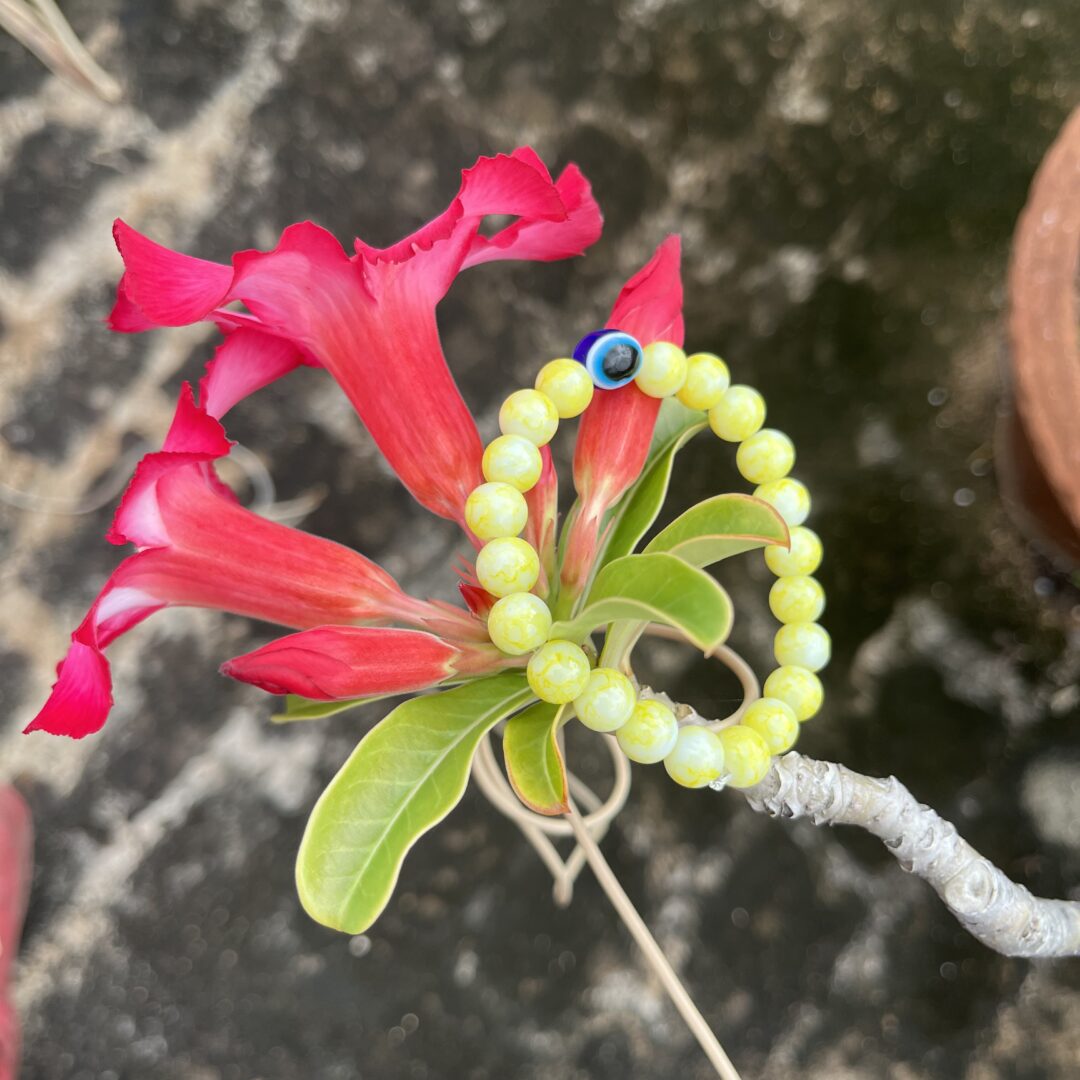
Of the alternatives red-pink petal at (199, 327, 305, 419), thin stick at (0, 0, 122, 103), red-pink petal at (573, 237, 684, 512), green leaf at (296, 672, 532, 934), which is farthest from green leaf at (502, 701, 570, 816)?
thin stick at (0, 0, 122, 103)

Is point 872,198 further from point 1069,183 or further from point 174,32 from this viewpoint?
point 174,32

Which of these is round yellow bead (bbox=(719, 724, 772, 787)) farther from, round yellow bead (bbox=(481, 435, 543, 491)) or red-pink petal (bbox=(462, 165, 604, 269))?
red-pink petal (bbox=(462, 165, 604, 269))

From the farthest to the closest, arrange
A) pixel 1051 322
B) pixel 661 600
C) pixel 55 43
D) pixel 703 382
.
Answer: pixel 55 43
pixel 1051 322
pixel 703 382
pixel 661 600

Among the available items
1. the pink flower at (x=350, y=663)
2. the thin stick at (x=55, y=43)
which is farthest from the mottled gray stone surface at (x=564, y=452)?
the pink flower at (x=350, y=663)

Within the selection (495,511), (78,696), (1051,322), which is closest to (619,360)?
(495,511)

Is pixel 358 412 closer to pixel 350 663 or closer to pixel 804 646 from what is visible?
pixel 350 663
